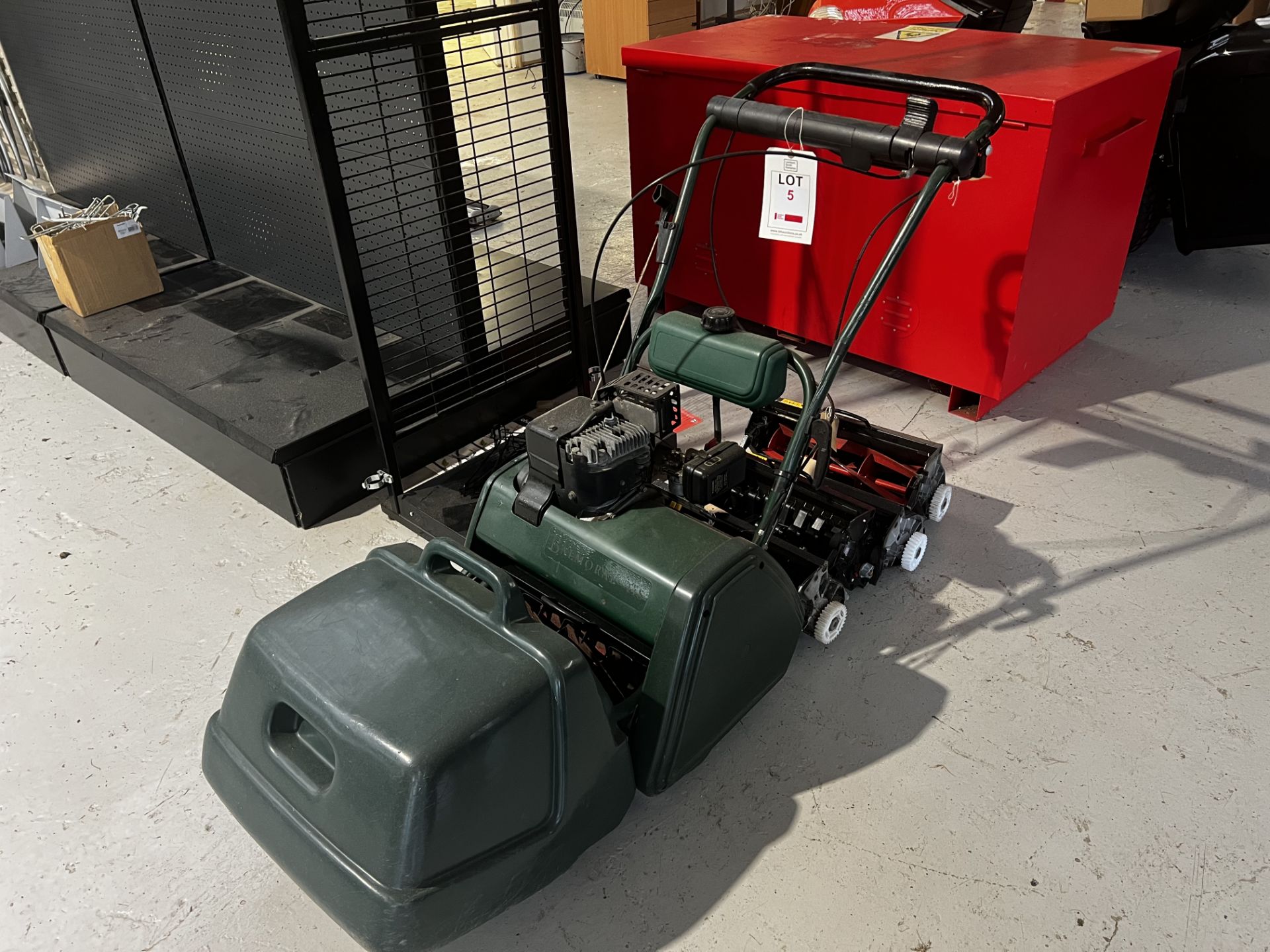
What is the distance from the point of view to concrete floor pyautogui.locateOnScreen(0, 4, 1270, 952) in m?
1.39

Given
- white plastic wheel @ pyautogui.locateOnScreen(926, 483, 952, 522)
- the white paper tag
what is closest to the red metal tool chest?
white plastic wheel @ pyautogui.locateOnScreen(926, 483, 952, 522)

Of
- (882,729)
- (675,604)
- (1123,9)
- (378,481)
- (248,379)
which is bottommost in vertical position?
(882,729)

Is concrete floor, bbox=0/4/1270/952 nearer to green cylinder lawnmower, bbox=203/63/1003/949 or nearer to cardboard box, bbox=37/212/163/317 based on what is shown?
green cylinder lawnmower, bbox=203/63/1003/949

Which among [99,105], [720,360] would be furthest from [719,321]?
[99,105]

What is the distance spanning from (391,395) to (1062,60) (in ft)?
6.03

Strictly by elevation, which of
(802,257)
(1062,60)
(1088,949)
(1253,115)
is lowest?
(1088,949)


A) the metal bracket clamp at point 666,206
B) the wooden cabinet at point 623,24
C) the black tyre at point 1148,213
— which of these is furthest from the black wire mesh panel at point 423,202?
the wooden cabinet at point 623,24

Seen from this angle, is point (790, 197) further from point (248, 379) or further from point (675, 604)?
point (248, 379)

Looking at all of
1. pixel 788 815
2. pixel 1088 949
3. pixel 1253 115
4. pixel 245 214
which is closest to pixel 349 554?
pixel 788 815

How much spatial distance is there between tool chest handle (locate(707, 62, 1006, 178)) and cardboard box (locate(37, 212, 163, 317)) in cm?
186

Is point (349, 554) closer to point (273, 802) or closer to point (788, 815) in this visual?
point (273, 802)

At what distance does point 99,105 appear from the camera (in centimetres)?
334

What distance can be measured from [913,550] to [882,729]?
16.7 inches

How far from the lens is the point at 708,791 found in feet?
5.16
